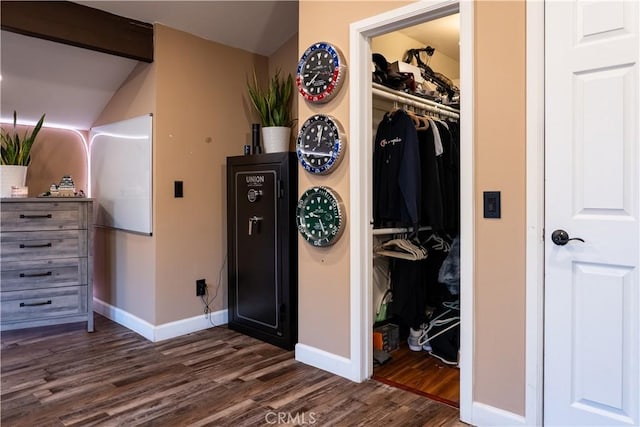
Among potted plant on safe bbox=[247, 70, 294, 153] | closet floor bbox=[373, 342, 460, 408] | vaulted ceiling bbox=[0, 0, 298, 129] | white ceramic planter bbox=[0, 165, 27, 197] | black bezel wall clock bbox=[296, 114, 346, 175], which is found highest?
vaulted ceiling bbox=[0, 0, 298, 129]

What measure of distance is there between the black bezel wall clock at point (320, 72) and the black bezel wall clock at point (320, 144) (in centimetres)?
14

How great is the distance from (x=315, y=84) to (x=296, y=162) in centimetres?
59

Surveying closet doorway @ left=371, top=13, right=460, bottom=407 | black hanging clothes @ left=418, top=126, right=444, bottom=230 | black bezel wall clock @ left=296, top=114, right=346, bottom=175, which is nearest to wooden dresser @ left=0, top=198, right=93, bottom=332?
black bezel wall clock @ left=296, top=114, right=346, bottom=175

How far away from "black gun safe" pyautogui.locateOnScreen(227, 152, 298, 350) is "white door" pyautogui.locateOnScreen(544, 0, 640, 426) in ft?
5.35

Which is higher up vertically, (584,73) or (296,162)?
(584,73)

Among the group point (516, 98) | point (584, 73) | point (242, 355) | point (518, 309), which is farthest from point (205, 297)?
point (584, 73)

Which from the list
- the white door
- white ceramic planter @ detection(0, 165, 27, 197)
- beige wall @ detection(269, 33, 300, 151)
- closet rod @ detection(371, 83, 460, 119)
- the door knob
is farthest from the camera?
beige wall @ detection(269, 33, 300, 151)

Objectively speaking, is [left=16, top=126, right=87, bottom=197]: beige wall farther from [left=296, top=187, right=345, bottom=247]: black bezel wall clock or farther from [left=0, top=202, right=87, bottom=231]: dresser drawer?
[left=296, top=187, right=345, bottom=247]: black bezel wall clock

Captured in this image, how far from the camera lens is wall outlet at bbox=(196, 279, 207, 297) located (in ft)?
11.3

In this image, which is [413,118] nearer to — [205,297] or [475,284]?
[475,284]

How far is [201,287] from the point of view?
11.3ft

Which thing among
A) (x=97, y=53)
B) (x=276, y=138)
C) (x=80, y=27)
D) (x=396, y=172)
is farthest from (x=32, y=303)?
(x=396, y=172)

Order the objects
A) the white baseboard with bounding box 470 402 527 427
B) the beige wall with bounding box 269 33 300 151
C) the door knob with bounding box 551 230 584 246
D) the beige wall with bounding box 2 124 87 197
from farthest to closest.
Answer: the beige wall with bounding box 2 124 87 197 → the beige wall with bounding box 269 33 300 151 → the white baseboard with bounding box 470 402 527 427 → the door knob with bounding box 551 230 584 246

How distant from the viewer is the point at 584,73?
1728mm
